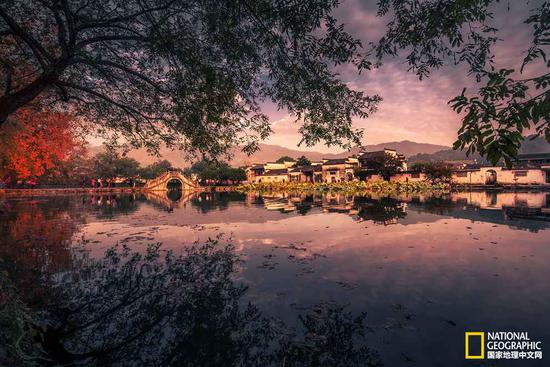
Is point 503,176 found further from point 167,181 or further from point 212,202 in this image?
A: point 167,181

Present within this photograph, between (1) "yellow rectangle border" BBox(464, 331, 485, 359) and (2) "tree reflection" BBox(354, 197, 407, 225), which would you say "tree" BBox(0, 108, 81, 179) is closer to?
(1) "yellow rectangle border" BBox(464, 331, 485, 359)

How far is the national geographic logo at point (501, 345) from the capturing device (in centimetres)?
373

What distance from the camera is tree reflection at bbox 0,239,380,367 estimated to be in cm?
356

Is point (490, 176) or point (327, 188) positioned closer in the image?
point (327, 188)

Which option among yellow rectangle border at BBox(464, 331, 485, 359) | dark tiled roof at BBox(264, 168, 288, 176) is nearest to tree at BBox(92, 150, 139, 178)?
dark tiled roof at BBox(264, 168, 288, 176)

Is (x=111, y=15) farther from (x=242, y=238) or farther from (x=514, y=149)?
(x=514, y=149)

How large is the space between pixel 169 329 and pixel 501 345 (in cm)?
507

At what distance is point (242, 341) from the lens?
398 cm

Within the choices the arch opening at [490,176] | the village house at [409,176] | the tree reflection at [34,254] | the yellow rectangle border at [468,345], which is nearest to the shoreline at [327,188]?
the arch opening at [490,176]

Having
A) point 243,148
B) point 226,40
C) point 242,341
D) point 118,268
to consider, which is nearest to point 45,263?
point 118,268

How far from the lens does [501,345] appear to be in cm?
397

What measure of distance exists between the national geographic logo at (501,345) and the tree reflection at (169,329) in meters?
1.53

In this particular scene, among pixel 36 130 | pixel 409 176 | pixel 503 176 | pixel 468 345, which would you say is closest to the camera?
pixel 468 345

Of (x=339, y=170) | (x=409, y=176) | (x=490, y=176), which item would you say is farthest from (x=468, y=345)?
(x=339, y=170)
